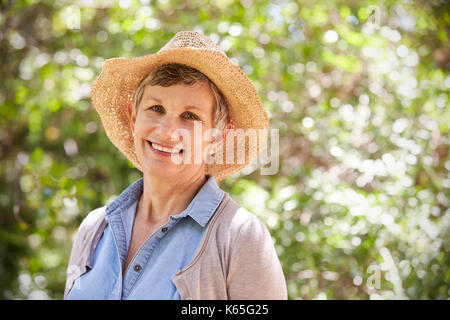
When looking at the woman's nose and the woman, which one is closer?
the woman

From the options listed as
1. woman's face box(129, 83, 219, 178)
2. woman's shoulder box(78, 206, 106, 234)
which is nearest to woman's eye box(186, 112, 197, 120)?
woman's face box(129, 83, 219, 178)

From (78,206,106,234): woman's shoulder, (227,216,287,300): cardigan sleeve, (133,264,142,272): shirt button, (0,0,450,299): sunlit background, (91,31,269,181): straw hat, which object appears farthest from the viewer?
(0,0,450,299): sunlit background

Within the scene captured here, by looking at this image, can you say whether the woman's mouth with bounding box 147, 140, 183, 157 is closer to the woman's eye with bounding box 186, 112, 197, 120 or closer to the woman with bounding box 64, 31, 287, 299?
the woman with bounding box 64, 31, 287, 299

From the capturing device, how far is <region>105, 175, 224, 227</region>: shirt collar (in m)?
1.52

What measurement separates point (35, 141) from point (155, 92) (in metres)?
2.67

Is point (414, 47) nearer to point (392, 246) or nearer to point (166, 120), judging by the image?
point (392, 246)

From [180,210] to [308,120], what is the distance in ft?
5.77

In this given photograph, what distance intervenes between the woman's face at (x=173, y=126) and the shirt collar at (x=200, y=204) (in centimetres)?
9

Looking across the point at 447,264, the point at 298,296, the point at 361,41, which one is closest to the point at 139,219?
the point at 298,296

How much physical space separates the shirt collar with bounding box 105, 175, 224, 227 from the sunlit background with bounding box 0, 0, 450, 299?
138 centimetres

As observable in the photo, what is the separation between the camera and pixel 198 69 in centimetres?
164

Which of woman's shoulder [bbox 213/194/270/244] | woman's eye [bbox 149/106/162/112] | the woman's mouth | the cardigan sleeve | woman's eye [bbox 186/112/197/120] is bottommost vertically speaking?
the cardigan sleeve

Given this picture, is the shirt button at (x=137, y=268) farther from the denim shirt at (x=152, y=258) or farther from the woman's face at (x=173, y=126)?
the woman's face at (x=173, y=126)

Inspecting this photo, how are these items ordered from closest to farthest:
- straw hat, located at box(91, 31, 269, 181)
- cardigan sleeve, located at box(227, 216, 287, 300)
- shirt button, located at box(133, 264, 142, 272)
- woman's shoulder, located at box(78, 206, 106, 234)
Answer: cardigan sleeve, located at box(227, 216, 287, 300), shirt button, located at box(133, 264, 142, 272), straw hat, located at box(91, 31, 269, 181), woman's shoulder, located at box(78, 206, 106, 234)
